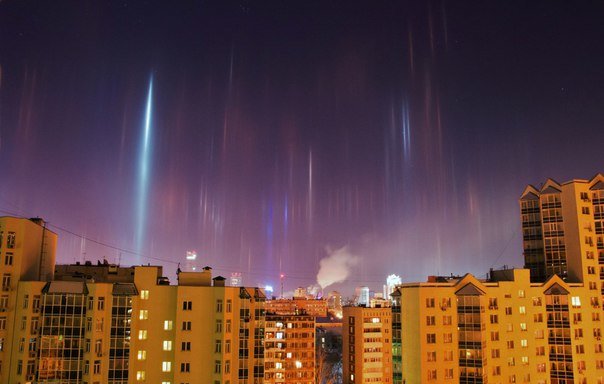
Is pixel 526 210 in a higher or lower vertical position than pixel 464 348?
higher

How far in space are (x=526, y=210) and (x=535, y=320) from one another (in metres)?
25.5

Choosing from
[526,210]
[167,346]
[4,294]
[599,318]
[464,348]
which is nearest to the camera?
[4,294]

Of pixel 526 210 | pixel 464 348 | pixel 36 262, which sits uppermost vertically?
pixel 526 210

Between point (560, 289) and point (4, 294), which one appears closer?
point (4, 294)

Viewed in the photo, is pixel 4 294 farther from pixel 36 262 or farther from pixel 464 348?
pixel 464 348

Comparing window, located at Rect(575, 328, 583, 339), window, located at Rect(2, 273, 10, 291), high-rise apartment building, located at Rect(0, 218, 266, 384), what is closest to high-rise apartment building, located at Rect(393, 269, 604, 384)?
window, located at Rect(575, 328, 583, 339)

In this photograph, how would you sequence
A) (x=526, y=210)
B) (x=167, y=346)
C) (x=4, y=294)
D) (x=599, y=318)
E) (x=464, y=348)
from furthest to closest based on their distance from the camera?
(x=526, y=210) → (x=599, y=318) → (x=464, y=348) → (x=167, y=346) → (x=4, y=294)

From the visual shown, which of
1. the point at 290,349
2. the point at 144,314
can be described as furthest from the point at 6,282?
the point at 290,349

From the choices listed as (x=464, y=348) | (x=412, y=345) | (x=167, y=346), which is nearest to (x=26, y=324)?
(x=167, y=346)

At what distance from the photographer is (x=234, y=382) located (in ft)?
221

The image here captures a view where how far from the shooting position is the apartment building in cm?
12762

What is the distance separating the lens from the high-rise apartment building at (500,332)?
7438 centimetres

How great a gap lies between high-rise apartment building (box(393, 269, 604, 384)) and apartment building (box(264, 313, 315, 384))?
55.9 meters

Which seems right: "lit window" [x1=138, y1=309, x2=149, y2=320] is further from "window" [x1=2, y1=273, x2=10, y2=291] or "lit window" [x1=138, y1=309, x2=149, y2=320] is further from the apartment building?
the apartment building
